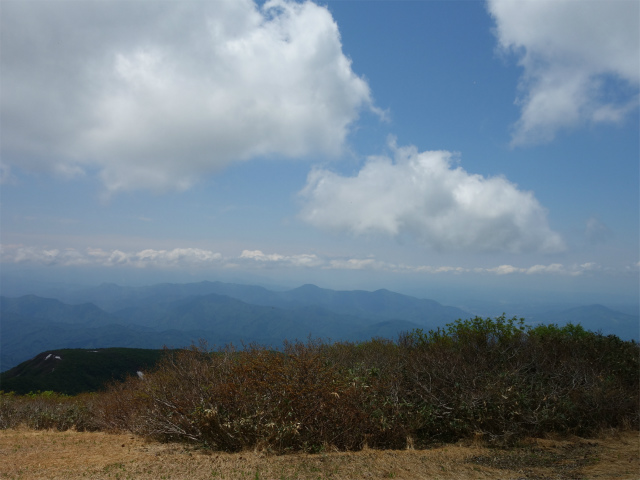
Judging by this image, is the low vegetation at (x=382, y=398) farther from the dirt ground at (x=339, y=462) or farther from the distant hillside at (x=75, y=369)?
the distant hillside at (x=75, y=369)

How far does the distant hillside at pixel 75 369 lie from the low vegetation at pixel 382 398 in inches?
2800

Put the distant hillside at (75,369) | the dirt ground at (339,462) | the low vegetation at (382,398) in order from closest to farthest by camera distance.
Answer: the dirt ground at (339,462) → the low vegetation at (382,398) → the distant hillside at (75,369)

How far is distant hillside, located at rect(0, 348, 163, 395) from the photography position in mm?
71550

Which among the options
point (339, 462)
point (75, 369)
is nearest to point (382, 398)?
point (339, 462)

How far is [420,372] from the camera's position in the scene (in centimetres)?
1101

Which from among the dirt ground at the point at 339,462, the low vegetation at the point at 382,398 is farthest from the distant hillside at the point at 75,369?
the dirt ground at the point at 339,462

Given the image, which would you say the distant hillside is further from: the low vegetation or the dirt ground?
the dirt ground

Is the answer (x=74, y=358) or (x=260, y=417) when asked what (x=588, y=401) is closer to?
(x=260, y=417)

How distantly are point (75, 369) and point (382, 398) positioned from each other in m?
97.0

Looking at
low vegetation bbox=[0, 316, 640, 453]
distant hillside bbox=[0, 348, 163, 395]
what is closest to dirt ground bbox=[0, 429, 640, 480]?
low vegetation bbox=[0, 316, 640, 453]

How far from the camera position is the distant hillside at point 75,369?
7155 centimetres

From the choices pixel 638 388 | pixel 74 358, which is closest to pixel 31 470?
pixel 638 388

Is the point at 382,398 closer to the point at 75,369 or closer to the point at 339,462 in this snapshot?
the point at 339,462

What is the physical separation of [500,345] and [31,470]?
45.5 feet
